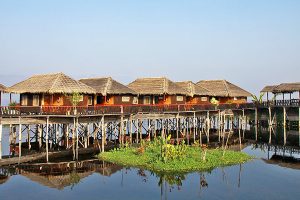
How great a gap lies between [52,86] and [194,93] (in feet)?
66.7

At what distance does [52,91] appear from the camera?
1224 inches

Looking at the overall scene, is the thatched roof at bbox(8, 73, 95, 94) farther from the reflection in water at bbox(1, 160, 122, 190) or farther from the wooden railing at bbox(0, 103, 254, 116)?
the reflection in water at bbox(1, 160, 122, 190)

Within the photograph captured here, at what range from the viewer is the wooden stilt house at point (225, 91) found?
171 feet

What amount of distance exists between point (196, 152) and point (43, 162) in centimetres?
1234

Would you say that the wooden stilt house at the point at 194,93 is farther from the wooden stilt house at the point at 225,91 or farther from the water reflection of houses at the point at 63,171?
the water reflection of houses at the point at 63,171

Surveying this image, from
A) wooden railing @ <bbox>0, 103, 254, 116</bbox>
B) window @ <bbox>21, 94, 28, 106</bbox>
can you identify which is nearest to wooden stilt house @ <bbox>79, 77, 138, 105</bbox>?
wooden railing @ <bbox>0, 103, 254, 116</bbox>

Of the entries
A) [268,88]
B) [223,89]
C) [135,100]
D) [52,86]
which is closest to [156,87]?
[135,100]

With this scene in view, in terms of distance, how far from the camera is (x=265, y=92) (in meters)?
57.1

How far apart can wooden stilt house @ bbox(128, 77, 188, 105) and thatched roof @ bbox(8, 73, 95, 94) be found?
29.1 feet

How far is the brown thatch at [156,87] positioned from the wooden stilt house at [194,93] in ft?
6.21

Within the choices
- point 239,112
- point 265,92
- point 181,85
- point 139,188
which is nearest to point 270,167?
point 139,188

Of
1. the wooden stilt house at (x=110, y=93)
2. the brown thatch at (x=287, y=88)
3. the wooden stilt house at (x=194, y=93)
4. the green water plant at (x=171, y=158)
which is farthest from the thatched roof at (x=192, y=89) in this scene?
the green water plant at (x=171, y=158)

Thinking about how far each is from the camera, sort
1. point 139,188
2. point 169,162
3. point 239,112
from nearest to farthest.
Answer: point 139,188
point 169,162
point 239,112

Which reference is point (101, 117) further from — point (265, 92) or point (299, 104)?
point (265, 92)
